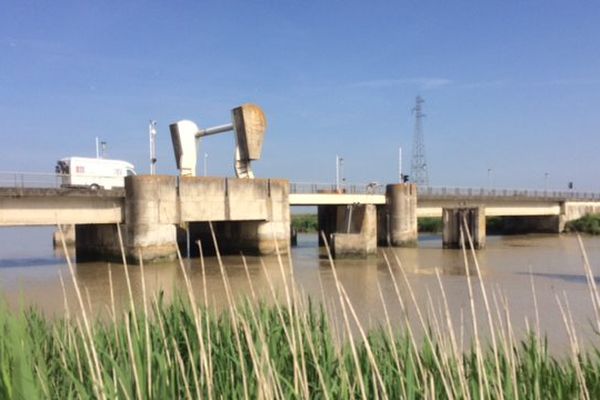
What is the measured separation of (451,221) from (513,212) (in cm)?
1524

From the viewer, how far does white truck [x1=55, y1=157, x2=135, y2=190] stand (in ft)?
97.8

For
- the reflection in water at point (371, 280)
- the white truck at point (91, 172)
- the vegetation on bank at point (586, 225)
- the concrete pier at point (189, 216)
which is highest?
the white truck at point (91, 172)

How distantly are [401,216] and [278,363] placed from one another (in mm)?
33191

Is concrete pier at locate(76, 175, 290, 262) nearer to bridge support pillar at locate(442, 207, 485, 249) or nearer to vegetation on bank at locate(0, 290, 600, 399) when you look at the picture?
bridge support pillar at locate(442, 207, 485, 249)

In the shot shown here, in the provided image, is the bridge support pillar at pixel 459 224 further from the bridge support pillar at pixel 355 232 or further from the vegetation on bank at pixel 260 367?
the vegetation on bank at pixel 260 367

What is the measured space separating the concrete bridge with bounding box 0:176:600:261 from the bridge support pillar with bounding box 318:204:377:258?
2.1 inches

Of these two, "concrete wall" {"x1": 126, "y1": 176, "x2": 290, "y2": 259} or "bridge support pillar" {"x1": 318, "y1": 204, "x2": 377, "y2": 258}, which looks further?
"bridge support pillar" {"x1": 318, "y1": 204, "x2": 377, "y2": 258}

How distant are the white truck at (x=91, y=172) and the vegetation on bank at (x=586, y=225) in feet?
136

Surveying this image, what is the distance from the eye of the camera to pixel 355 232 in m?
32.6

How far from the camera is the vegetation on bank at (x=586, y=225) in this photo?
51.2 m

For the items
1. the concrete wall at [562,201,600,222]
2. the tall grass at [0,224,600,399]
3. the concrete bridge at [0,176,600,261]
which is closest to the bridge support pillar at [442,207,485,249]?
the concrete bridge at [0,176,600,261]

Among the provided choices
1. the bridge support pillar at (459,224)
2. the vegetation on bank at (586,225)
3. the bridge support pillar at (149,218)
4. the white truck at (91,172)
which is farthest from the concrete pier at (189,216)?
the vegetation on bank at (586,225)

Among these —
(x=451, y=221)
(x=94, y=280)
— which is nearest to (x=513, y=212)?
(x=451, y=221)

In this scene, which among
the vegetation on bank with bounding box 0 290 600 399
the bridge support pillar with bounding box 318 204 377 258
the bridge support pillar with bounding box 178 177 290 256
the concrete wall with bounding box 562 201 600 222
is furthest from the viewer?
the concrete wall with bounding box 562 201 600 222
